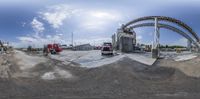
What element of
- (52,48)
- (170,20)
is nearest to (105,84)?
(52,48)

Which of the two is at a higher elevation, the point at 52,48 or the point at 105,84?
the point at 52,48

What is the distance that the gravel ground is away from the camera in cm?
2708

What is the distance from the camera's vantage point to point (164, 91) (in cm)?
2878

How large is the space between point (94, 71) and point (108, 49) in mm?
41757

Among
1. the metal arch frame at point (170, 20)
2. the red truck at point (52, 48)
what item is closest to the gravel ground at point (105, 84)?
the red truck at point (52, 48)

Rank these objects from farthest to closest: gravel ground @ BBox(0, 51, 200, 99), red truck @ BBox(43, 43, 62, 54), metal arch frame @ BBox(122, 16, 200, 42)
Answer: metal arch frame @ BBox(122, 16, 200, 42), red truck @ BBox(43, 43, 62, 54), gravel ground @ BBox(0, 51, 200, 99)

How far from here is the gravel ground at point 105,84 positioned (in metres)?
27.1

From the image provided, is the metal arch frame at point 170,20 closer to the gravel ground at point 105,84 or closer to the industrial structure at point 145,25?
the industrial structure at point 145,25

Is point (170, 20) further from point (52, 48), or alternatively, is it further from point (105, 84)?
point (105, 84)

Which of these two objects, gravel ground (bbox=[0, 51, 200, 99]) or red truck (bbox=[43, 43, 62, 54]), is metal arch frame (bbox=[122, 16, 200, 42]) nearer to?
red truck (bbox=[43, 43, 62, 54])

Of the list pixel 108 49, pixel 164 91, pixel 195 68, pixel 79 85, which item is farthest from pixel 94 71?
pixel 108 49

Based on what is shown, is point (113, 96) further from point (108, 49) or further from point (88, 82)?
point (108, 49)

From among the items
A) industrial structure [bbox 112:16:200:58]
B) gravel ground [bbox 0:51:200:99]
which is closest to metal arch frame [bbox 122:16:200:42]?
industrial structure [bbox 112:16:200:58]

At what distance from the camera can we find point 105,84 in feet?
99.4
